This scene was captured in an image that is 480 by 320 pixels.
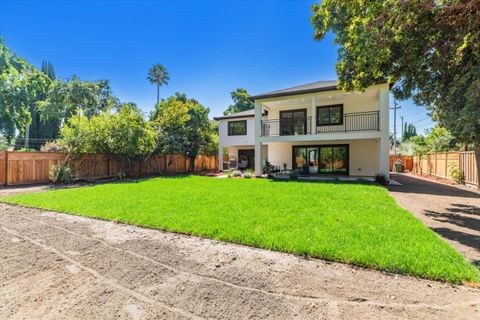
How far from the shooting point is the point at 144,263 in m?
3.63

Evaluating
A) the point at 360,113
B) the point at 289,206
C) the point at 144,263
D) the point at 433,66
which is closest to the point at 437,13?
the point at 433,66

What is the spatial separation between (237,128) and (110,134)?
11.5 metres

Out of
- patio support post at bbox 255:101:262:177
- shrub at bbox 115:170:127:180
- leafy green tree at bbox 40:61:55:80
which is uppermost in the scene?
leafy green tree at bbox 40:61:55:80

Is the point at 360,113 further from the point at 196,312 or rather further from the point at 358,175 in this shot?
the point at 196,312

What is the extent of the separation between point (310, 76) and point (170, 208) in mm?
16483

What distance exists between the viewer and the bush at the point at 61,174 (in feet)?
43.0

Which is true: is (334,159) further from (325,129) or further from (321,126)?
(321,126)

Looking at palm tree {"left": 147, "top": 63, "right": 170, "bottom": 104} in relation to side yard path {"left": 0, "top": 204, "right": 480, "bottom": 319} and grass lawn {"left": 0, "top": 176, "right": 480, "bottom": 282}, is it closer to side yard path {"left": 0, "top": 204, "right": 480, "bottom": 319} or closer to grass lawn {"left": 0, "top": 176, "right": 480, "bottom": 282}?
grass lawn {"left": 0, "top": 176, "right": 480, "bottom": 282}

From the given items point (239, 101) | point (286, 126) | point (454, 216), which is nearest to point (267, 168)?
point (286, 126)

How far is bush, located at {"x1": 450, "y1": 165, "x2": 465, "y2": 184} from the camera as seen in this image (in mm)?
13531

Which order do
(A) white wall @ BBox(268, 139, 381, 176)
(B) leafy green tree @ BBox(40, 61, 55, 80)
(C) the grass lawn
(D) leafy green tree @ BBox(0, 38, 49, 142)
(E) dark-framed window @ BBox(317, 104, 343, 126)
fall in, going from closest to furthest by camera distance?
1. (C) the grass lawn
2. (A) white wall @ BBox(268, 139, 381, 176)
3. (E) dark-framed window @ BBox(317, 104, 343, 126)
4. (D) leafy green tree @ BBox(0, 38, 49, 142)
5. (B) leafy green tree @ BBox(40, 61, 55, 80)

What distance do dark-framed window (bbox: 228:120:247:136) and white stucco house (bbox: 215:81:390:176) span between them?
3.80 meters

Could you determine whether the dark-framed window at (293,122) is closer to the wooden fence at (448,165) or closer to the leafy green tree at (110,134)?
the wooden fence at (448,165)

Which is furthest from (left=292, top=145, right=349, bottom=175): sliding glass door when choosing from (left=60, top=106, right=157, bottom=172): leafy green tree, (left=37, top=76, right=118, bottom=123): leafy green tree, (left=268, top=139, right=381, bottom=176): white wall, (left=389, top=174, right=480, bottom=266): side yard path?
(left=37, top=76, right=118, bottom=123): leafy green tree
